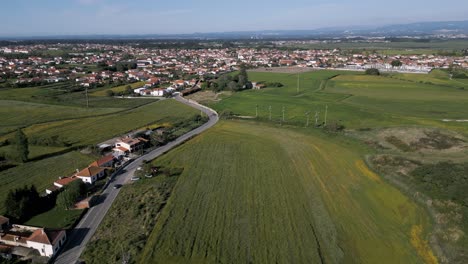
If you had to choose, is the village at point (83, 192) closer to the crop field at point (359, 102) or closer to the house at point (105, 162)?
the house at point (105, 162)

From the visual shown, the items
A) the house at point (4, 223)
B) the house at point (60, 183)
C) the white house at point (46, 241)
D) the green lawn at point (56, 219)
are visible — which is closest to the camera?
the white house at point (46, 241)

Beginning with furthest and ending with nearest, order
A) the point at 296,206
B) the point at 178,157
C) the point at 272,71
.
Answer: the point at 272,71 < the point at 178,157 < the point at 296,206

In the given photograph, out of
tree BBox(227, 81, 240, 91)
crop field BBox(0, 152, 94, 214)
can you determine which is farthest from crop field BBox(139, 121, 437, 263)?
tree BBox(227, 81, 240, 91)

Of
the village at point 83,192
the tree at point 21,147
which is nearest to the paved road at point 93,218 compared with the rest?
the village at point 83,192

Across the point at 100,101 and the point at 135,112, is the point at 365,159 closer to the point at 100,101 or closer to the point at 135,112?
the point at 135,112

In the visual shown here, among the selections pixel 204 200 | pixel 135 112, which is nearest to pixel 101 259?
pixel 204 200

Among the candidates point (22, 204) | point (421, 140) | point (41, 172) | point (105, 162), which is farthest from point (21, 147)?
point (421, 140)
